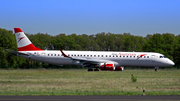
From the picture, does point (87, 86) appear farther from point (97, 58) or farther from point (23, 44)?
point (23, 44)

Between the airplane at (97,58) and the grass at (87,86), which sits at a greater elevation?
the airplane at (97,58)

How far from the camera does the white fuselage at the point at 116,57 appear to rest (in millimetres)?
47312

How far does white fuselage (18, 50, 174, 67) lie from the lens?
4731 centimetres

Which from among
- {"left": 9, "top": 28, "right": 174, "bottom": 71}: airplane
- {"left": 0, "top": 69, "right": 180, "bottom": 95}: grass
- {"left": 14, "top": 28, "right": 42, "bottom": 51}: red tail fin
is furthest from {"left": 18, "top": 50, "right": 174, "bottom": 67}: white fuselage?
{"left": 0, "top": 69, "right": 180, "bottom": 95}: grass

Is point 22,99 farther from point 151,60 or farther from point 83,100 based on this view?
point 151,60

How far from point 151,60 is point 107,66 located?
720cm

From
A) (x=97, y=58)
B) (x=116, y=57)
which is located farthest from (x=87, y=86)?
(x=97, y=58)

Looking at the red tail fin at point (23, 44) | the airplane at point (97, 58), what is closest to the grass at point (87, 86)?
the airplane at point (97, 58)

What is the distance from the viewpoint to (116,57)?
47.7 metres

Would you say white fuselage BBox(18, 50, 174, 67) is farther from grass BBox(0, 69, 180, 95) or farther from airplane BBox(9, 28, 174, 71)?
grass BBox(0, 69, 180, 95)

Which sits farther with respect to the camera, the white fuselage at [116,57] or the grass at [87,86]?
the white fuselage at [116,57]

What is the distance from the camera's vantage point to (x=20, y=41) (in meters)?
49.8

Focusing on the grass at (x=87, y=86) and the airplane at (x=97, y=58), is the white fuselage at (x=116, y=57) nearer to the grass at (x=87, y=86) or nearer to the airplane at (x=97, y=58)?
the airplane at (x=97, y=58)

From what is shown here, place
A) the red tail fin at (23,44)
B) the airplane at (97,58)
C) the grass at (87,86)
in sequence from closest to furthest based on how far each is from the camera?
1. the grass at (87,86)
2. the airplane at (97,58)
3. the red tail fin at (23,44)
